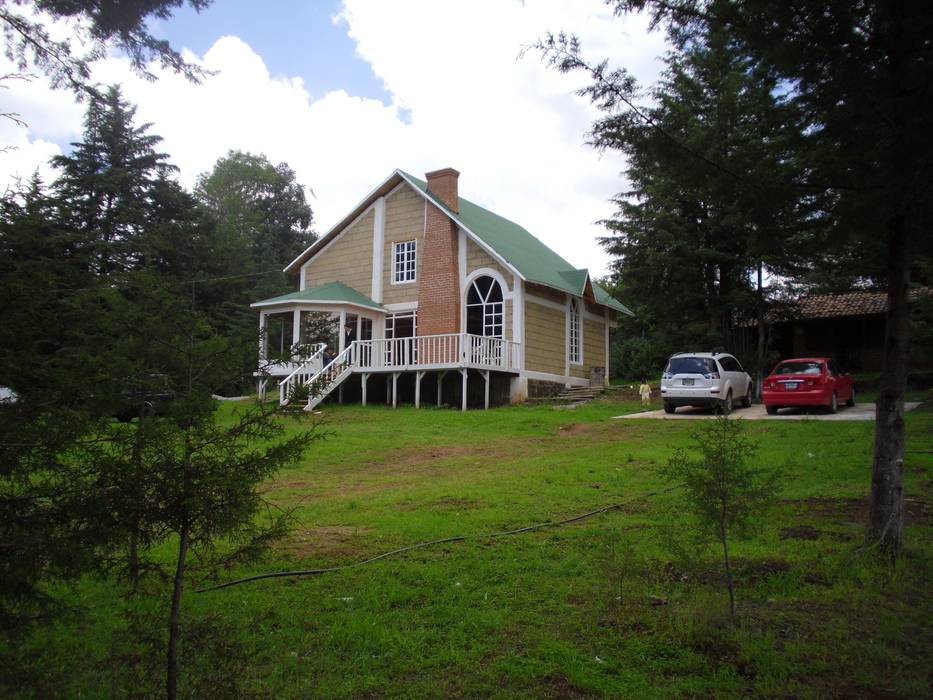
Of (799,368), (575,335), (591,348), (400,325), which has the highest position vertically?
(400,325)

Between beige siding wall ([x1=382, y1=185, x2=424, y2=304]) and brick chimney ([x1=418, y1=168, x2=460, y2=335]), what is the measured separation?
0.33 meters

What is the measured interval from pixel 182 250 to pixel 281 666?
32.2 meters

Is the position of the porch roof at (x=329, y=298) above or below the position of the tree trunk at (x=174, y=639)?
above

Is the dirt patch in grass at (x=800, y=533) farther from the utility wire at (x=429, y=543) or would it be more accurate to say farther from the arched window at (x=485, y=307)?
the arched window at (x=485, y=307)

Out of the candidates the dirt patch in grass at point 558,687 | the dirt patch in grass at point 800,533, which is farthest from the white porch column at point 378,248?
the dirt patch in grass at point 558,687

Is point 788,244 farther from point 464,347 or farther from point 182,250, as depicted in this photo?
point 182,250

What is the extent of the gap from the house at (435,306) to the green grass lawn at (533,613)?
41.1 ft

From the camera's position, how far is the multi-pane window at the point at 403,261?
23.9 meters

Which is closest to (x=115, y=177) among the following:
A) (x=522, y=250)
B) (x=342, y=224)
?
(x=342, y=224)

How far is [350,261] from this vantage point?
2527 cm

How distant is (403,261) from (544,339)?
17.3 feet

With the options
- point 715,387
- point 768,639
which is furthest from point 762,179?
point 715,387

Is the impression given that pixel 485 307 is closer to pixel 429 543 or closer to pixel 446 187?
pixel 446 187

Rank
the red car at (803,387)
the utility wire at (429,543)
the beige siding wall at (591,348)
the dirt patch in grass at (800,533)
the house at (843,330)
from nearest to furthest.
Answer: the utility wire at (429,543)
the dirt patch in grass at (800,533)
the red car at (803,387)
the beige siding wall at (591,348)
the house at (843,330)
